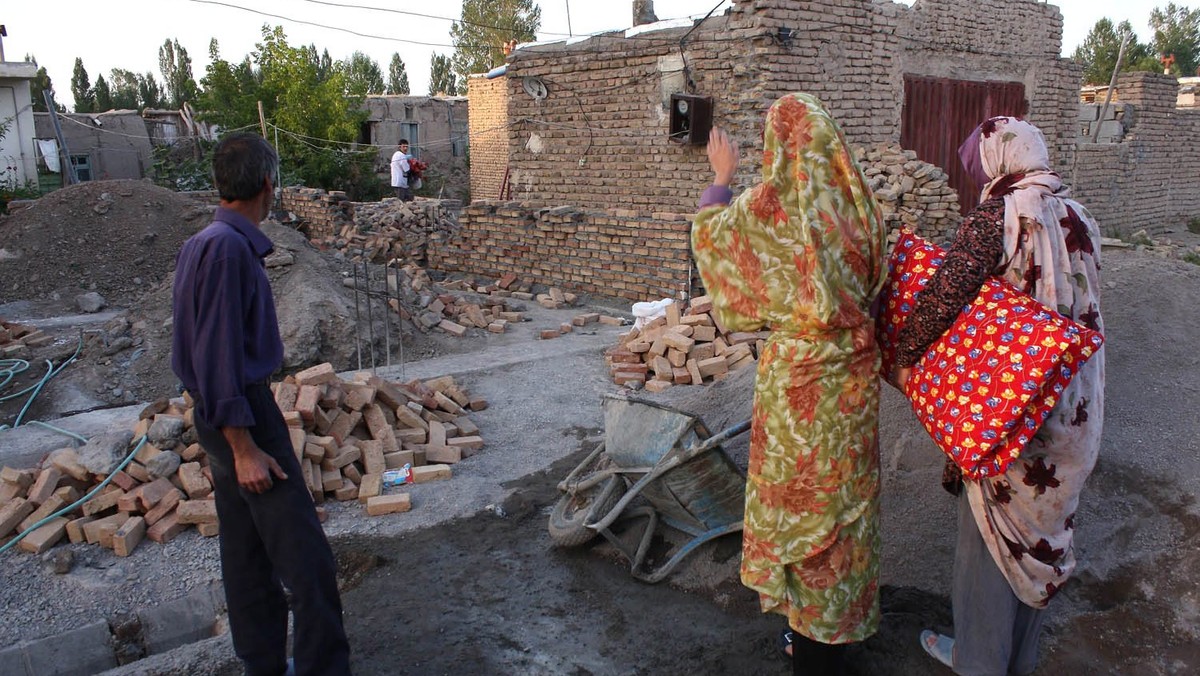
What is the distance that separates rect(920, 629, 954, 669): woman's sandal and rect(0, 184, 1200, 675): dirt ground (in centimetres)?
6

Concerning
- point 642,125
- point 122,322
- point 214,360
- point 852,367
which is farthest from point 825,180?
point 642,125

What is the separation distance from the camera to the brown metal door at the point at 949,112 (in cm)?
1122

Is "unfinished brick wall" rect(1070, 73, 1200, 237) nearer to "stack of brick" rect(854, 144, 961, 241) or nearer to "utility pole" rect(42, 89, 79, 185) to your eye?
"stack of brick" rect(854, 144, 961, 241)

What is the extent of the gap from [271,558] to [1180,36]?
5272cm

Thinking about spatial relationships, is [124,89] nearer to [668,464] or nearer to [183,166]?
[183,166]

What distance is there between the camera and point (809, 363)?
2484mm

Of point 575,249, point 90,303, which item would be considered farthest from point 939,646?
point 90,303

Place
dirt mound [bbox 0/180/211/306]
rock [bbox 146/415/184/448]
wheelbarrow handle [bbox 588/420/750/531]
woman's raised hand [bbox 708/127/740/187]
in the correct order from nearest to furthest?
woman's raised hand [bbox 708/127/740/187] < wheelbarrow handle [bbox 588/420/750/531] < rock [bbox 146/415/184/448] < dirt mound [bbox 0/180/211/306]

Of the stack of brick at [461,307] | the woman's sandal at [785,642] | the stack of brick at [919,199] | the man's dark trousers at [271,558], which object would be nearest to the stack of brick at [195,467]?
the man's dark trousers at [271,558]

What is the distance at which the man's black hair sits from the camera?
2654 mm

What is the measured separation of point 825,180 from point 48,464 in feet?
14.4

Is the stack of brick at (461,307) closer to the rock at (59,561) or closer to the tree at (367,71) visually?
the rock at (59,561)

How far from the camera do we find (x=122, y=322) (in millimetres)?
8719

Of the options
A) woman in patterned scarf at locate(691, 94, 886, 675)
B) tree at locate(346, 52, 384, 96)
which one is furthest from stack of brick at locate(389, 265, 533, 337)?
tree at locate(346, 52, 384, 96)
